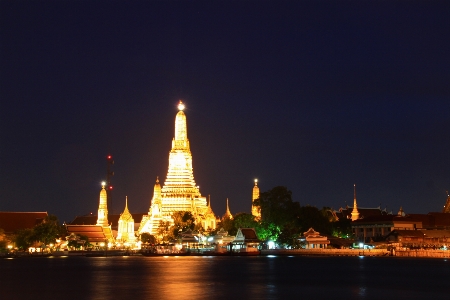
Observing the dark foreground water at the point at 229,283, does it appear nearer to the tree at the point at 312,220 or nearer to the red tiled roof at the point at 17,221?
the tree at the point at 312,220

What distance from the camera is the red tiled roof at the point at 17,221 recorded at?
11169 centimetres

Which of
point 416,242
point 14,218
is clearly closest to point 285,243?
point 416,242

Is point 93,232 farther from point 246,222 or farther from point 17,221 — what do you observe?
point 246,222

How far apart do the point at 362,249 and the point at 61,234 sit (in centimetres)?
3859

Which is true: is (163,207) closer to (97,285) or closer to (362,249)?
(362,249)

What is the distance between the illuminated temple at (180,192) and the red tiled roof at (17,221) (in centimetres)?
1547

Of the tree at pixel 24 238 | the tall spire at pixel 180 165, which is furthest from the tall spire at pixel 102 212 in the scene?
the tree at pixel 24 238

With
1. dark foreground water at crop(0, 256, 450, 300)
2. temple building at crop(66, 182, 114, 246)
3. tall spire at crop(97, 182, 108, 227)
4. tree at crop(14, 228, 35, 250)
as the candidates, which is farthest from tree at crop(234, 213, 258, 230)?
tall spire at crop(97, 182, 108, 227)

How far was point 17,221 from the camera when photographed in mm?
112500

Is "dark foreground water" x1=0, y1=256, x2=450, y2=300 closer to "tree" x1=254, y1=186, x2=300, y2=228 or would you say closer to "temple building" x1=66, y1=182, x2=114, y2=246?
"tree" x1=254, y1=186, x2=300, y2=228

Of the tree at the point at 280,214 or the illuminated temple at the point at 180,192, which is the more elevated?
the illuminated temple at the point at 180,192

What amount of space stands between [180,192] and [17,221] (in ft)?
71.2

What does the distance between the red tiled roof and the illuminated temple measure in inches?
609

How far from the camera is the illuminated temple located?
373ft
